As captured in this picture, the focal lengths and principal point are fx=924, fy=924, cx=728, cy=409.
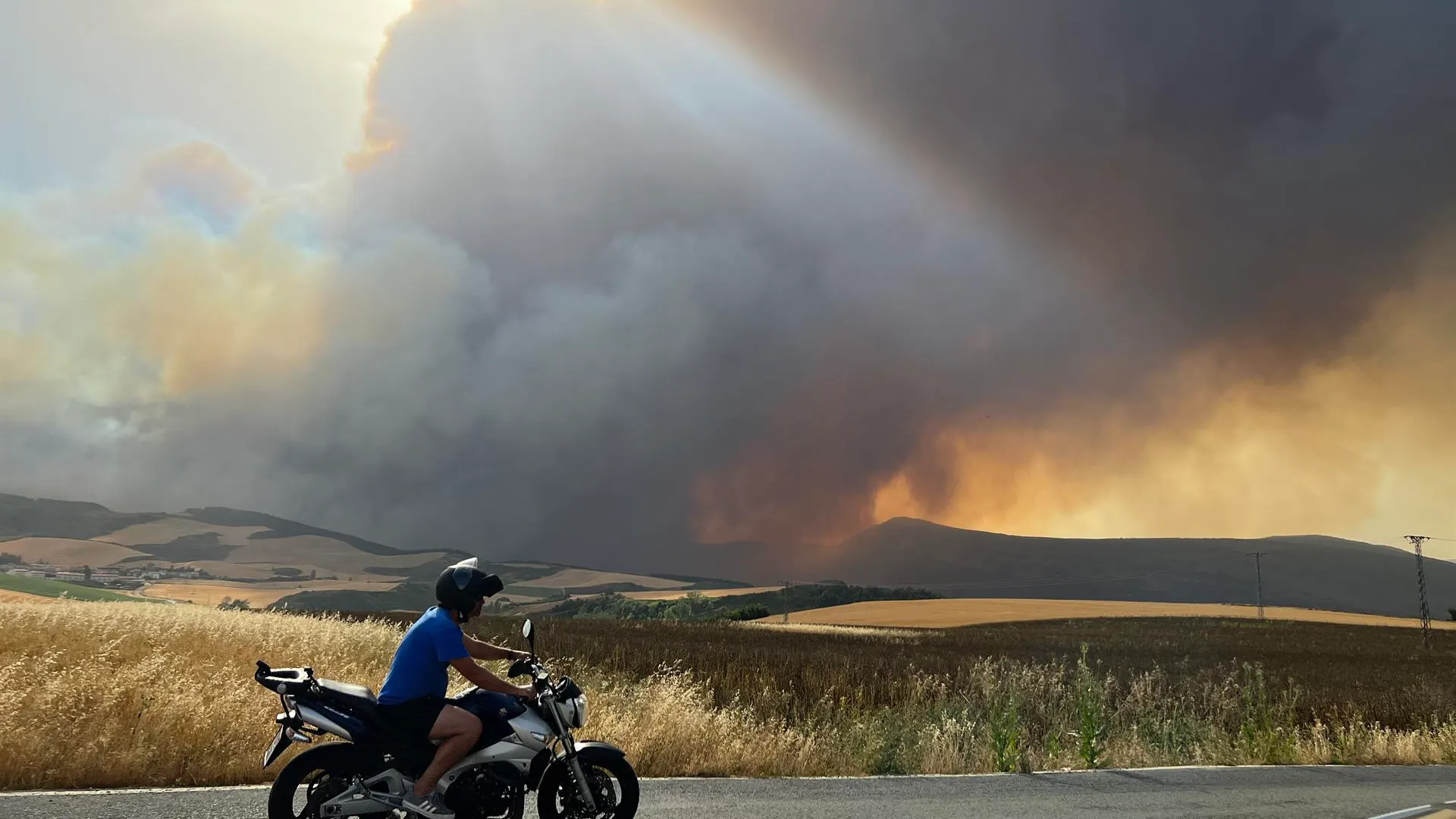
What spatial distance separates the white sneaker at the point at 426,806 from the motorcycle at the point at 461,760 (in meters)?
0.05

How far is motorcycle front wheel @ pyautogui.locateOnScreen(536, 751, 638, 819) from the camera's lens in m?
7.35

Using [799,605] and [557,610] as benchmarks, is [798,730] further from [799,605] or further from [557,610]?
[799,605]

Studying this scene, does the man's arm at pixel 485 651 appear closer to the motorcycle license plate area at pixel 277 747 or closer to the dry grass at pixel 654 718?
the motorcycle license plate area at pixel 277 747

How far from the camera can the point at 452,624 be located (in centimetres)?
684

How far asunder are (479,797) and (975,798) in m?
5.71

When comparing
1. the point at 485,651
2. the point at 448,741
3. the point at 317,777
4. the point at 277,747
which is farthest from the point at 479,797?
the point at 277,747

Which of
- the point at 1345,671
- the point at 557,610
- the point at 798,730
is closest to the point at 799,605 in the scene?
the point at 557,610

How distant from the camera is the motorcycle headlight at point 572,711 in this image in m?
7.19

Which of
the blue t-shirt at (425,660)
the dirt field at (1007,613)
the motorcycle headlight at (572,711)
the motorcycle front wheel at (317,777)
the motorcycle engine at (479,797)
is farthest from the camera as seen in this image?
the dirt field at (1007,613)

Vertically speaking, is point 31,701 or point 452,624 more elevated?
point 452,624

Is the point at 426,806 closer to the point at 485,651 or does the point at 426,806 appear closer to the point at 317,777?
the point at 317,777

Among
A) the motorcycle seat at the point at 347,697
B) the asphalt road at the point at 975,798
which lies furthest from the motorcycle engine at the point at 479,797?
the asphalt road at the point at 975,798

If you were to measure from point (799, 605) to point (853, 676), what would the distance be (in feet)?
382

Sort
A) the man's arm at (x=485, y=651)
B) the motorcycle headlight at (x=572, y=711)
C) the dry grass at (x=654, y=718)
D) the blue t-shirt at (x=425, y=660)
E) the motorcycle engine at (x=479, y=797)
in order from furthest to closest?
the dry grass at (x=654, y=718), the motorcycle headlight at (x=572, y=711), the man's arm at (x=485, y=651), the motorcycle engine at (x=479, y=797), the blue t-shirt at (x=425, y=660)
